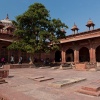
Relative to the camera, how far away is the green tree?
616 inches

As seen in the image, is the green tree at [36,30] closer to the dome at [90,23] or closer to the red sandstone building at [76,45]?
the red sandstone building at [76,45]

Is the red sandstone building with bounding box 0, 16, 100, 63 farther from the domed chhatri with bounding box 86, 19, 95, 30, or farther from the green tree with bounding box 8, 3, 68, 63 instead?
the green tree with bounding box 8, 3, 68, 63

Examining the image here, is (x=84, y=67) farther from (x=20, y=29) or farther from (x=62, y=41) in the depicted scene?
(x=62, y=41)

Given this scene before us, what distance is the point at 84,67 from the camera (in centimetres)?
1195

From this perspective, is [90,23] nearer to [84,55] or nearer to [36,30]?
[84,55]

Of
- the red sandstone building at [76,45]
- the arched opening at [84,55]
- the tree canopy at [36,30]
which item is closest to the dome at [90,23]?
the red sandstone building at [76,45]

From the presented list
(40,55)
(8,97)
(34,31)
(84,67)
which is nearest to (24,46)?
(34,31)

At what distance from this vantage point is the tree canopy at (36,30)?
1566 cm

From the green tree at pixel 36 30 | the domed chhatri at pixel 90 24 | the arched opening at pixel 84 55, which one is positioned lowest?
the arched opening at pixel 84 55

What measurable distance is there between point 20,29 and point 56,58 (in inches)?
496

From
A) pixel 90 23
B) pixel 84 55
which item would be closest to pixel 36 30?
pixel 84 55

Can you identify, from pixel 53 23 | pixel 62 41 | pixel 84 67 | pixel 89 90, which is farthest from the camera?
pixel 62 41

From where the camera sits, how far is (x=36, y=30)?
16.3 meters

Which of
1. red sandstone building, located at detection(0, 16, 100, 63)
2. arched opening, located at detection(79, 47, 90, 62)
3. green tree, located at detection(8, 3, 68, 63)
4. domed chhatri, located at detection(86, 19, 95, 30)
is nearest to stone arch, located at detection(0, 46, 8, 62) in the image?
red sandstone building, located at detection(0, 16, 100, 63)
